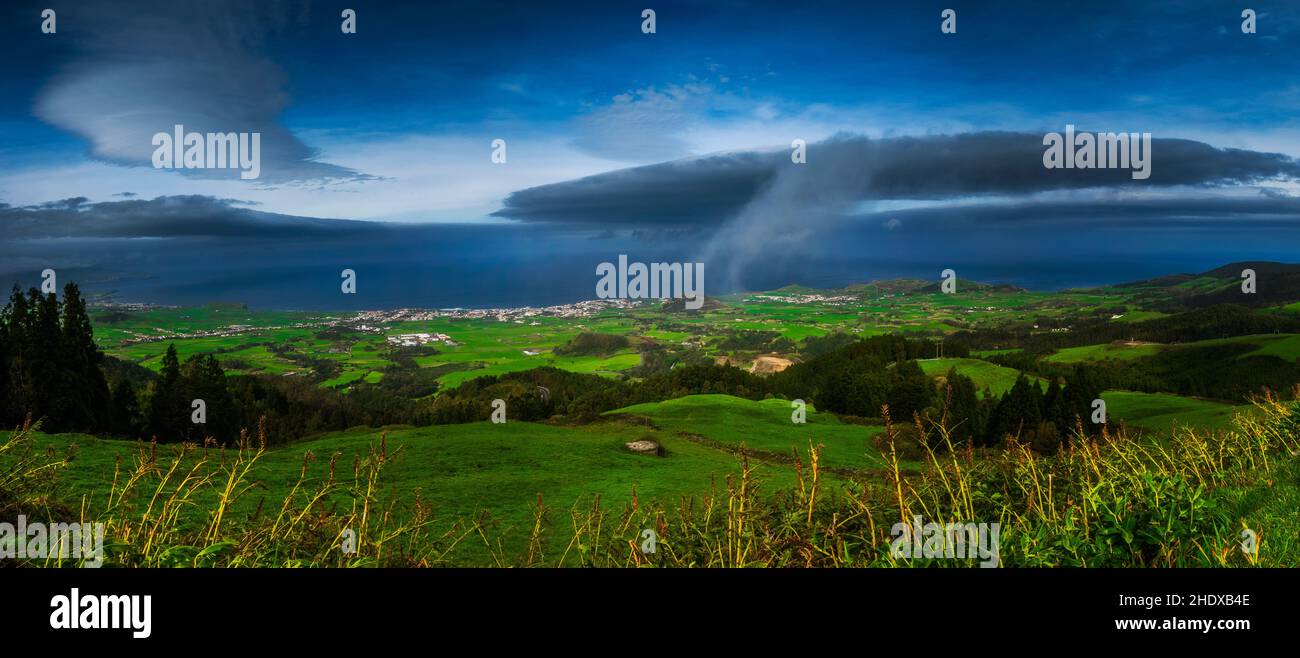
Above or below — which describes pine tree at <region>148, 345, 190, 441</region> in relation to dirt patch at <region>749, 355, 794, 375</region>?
above

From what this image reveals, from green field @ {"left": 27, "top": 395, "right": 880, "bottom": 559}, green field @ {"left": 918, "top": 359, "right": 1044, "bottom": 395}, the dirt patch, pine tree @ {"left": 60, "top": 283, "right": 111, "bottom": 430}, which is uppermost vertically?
pine tree @ {"left": 60, "top": 283, "right": 111, "bottom": 430}

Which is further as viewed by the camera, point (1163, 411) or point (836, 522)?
point (1163, 411)

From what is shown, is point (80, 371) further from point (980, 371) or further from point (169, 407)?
point (980, 371)

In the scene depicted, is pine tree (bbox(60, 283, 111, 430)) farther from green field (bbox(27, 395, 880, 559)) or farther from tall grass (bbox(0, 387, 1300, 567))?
tall grass (bbox(0, 387, 1300, 567))

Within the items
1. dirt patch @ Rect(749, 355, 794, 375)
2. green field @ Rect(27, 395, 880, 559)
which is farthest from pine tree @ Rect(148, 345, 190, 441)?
dirt patch @ Rect(749, 355, 794, 375)

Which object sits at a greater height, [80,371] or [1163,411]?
[80,371]

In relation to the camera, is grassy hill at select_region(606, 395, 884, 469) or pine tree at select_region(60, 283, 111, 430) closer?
grassy hill at select_region(606, 395, 884, 469)

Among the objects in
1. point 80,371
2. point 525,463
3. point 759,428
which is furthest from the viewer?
point 759,428

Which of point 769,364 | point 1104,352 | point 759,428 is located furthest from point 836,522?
point 1104,352

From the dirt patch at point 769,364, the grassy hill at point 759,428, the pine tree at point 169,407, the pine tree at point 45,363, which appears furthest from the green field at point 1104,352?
the pine tree at point 45,363

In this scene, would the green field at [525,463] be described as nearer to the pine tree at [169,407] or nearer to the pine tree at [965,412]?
the pine tree at [965,412]
